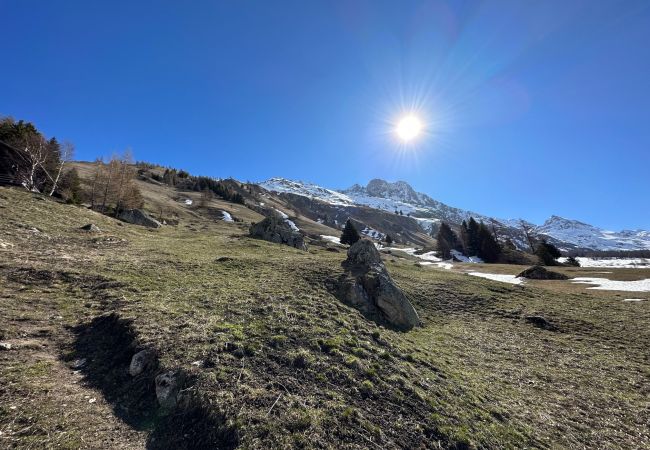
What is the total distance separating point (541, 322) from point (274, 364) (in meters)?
26.2

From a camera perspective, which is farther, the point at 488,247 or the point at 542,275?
the point at 488,247

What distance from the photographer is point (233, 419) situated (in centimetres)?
882

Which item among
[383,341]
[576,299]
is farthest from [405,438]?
[576,299]

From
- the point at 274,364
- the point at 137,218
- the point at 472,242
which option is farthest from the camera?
the point at 472,242

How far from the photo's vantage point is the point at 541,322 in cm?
2691

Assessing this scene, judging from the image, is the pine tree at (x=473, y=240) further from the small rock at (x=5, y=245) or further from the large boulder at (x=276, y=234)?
the small rock at (x=5, y=245)

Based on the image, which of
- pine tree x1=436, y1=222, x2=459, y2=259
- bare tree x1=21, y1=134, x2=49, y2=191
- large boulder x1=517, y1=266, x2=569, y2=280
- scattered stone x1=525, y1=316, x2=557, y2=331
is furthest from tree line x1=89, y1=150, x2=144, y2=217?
pine tree x1=436, y1=222, x2=459, y2=259

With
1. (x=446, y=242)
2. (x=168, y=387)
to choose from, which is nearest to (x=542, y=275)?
(x=446, y=242)

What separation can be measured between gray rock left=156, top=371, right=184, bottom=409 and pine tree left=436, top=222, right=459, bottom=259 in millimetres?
108988

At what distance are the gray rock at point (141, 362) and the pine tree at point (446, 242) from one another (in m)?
109

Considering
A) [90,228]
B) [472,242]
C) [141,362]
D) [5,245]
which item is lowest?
[141,362]

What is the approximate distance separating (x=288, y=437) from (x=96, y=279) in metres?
17.1

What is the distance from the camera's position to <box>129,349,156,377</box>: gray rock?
10.8 m

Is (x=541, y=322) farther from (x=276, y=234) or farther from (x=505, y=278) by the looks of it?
(x=276, y=234)
